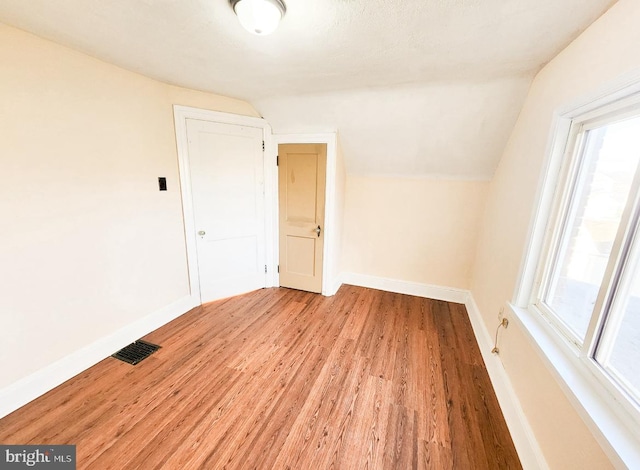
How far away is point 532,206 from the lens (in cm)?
166

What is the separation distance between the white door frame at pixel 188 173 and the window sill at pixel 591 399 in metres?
2.69

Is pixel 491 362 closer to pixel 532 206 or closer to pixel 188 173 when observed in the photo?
pixel 532 206

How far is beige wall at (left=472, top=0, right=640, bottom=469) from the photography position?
1045 mm

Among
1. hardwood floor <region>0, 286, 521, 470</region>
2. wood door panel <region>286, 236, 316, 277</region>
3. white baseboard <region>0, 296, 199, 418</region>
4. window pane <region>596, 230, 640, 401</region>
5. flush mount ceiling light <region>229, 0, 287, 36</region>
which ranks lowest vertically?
hardwood floor <region>0, 286, 521, 470</region>

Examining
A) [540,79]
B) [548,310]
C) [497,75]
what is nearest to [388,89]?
[497,75]

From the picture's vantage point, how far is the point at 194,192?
258cm

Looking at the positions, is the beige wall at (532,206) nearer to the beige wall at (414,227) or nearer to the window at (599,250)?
the window at (599,250)

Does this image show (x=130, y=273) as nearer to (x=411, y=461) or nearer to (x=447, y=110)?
(x=411, y=461)

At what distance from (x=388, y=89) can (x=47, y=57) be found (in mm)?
2374

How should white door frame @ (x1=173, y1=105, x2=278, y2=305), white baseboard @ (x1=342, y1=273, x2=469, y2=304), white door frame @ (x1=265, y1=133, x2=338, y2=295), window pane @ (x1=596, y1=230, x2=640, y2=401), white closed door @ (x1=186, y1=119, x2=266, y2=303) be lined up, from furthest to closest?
1. white baseboard @ (x1=342, y1=273, x2=469, y2=304)
2. white door frame @ (x1=265, y1=133, x2=338, y2=295)
3. white closed door @ (x1=186, y1=119, x2=266, y2=303)
4. white door frame @ (x1=173, y1=105, x2=278, y2=305)
5. window pane @ (x1=596, y1=230, x2=640, y2=401)

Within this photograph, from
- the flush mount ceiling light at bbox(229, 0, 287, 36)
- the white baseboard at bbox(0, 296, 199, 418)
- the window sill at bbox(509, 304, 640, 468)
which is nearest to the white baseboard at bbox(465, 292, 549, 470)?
the window sill at bbox(509, 304, 640, 468)

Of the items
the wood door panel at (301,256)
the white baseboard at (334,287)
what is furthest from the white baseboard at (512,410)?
the wood door panel at (301,256)

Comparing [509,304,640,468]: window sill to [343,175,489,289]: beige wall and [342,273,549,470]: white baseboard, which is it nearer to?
[342,273,549,470]: white baseboard

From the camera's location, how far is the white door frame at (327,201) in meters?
2.81
